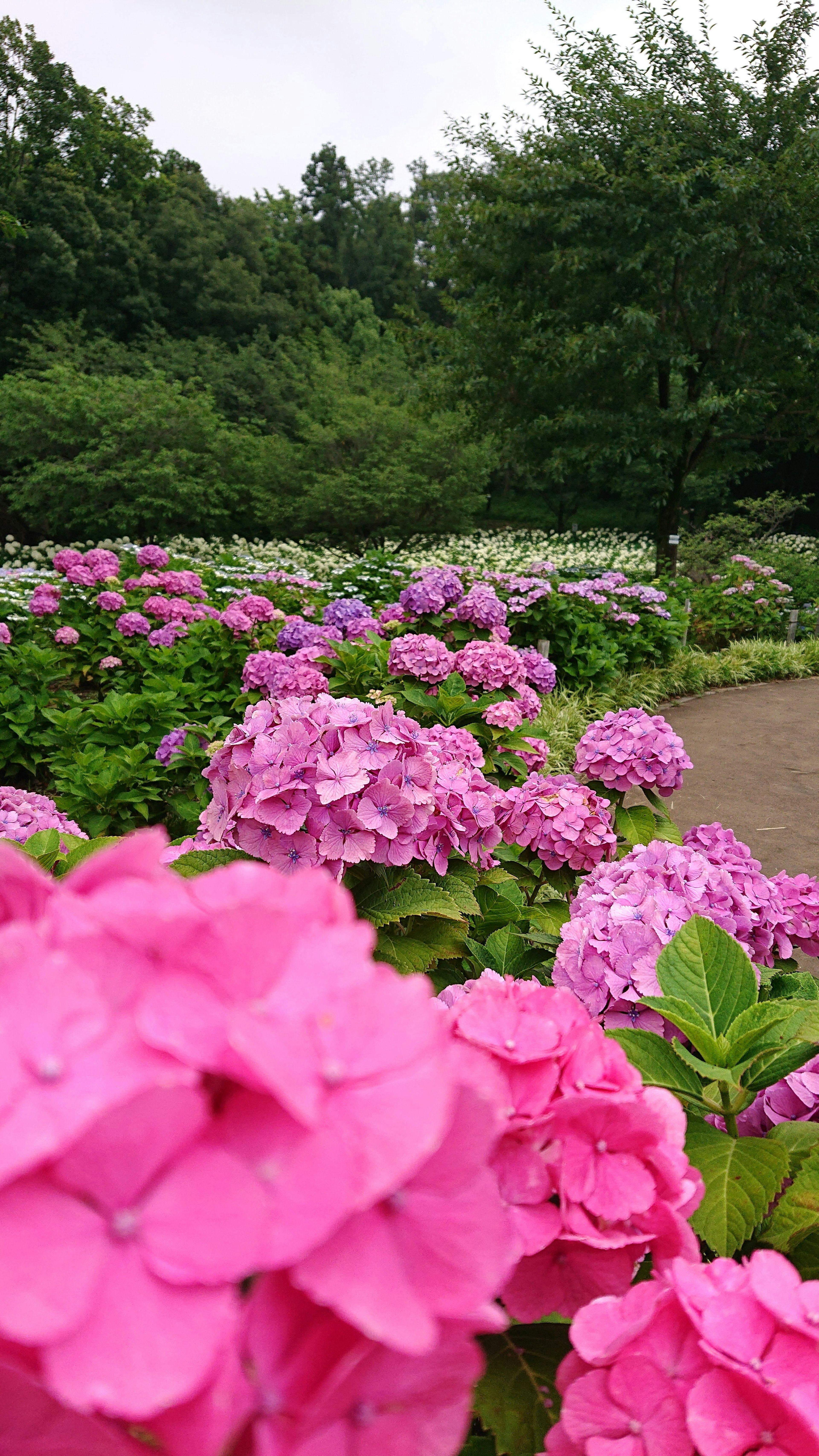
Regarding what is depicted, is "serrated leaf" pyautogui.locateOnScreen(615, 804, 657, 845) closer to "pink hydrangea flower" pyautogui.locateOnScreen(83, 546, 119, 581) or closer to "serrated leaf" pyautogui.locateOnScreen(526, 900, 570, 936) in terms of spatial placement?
"serrated leaf" pyautogui.locateOnScreen(526, 900, 570, 936)

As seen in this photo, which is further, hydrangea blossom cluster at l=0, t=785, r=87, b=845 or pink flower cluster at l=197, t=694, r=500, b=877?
hydrangea blossom cluster at l=0, t=785, r=87, b=845

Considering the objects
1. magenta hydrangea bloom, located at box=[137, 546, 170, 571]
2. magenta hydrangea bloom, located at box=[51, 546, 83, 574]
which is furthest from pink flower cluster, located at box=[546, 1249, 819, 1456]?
magenta hydrangea bloom, located at box=[137, 546, 170, 571]

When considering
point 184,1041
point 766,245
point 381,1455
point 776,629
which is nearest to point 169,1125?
point 184,1041

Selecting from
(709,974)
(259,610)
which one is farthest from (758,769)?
(709,974)

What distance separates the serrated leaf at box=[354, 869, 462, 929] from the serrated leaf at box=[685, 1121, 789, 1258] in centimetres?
72

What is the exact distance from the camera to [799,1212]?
0.84 metres

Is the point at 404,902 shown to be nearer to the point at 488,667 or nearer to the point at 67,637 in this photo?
the point at 488,667

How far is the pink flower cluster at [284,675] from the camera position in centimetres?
357

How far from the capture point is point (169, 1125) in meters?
0.32

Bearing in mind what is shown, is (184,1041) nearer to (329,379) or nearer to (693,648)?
(693,648)

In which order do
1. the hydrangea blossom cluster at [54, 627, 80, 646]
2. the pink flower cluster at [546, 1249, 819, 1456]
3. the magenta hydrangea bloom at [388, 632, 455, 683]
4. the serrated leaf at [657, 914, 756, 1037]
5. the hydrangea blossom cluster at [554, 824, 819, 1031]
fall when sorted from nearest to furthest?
1. the pink flower cluster at [546, 1249, 819, 1456]
2. the serrated leaf at [657, 914, 756, 1037]
3. the hydrangea blossom cluster at [554, 824, 819, 1031]
4. the magenta hydrangea bloom at [388, 632, 455, 683]
5. the hydrangea blossom cluster at [54, 627, 80, 646]

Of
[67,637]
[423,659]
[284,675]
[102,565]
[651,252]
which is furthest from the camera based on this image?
[651,252]

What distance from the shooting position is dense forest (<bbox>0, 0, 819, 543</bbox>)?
11.8 meters

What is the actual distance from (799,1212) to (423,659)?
299cm
